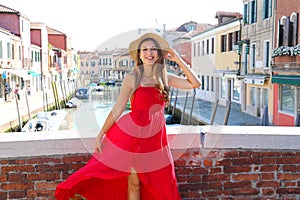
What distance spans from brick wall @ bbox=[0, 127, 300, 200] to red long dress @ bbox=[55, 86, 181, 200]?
0.28m

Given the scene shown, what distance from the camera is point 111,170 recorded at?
1.53 m

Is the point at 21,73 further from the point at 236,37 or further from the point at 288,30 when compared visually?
the point at 288,30

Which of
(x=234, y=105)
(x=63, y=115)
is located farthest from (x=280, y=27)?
(x=63, y=115)

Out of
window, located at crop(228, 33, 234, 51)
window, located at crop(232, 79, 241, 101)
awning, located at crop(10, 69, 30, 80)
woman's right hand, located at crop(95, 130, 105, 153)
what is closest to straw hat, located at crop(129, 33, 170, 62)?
woman's right hand, located at crop(95, 130, 105, 153)

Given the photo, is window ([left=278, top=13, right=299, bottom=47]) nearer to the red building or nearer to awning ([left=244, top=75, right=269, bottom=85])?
the red building

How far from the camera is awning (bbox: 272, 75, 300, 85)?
1028 centimetres

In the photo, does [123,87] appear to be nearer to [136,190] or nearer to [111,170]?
[111,170]

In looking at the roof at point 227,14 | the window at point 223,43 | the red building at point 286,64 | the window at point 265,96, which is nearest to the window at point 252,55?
the window at point 265,96

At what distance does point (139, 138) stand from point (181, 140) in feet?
1.47

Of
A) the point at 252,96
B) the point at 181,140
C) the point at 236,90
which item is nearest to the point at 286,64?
the point at 252,96

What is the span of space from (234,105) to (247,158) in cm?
1550

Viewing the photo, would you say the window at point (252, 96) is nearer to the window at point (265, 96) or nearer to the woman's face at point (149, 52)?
the window at point (265, 96)

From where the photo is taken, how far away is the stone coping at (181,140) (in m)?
1.78

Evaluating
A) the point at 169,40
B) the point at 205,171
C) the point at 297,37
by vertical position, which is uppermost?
the point at 297,37
